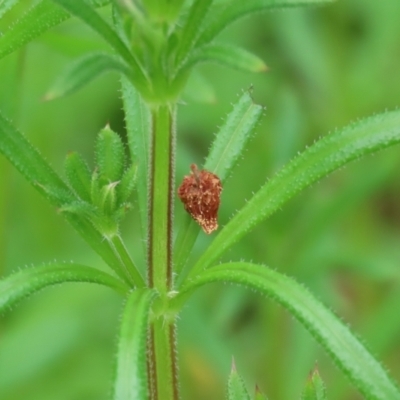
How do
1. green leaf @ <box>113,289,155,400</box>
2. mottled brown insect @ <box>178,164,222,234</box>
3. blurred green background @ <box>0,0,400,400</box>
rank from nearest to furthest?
green leaf @ <box>113,289,155,400</box>, mottled brown insect @ <box>178,164,222,234</box>, blurred green background @ <box>0,0,400,400</box>

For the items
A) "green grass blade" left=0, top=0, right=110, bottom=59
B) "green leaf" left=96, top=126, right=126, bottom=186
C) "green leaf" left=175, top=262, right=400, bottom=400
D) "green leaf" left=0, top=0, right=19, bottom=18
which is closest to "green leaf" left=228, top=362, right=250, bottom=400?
"green leaf" left=175, top=262, right=400, bottom=400

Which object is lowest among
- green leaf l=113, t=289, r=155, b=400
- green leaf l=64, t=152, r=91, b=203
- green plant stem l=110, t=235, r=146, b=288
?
green leaf l=113, t=289, r=155, b=400

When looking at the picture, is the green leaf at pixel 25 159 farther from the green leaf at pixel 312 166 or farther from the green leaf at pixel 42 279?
the green leaf at pixel 312 166

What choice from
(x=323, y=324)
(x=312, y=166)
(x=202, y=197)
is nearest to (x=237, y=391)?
(x=323, y=324)

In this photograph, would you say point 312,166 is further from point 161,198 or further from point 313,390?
point 313,390

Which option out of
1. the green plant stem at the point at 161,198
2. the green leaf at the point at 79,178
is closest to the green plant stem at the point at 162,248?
the green plant stem at the point at 161,198

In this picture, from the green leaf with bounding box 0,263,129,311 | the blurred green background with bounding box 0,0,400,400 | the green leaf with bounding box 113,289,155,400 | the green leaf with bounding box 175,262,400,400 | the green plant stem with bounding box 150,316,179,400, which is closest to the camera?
the green leaf with bounding box 113,289,155,400

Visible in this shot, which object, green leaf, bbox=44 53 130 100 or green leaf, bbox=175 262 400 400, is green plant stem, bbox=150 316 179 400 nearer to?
green leaf, bbox=175 262 400 400
